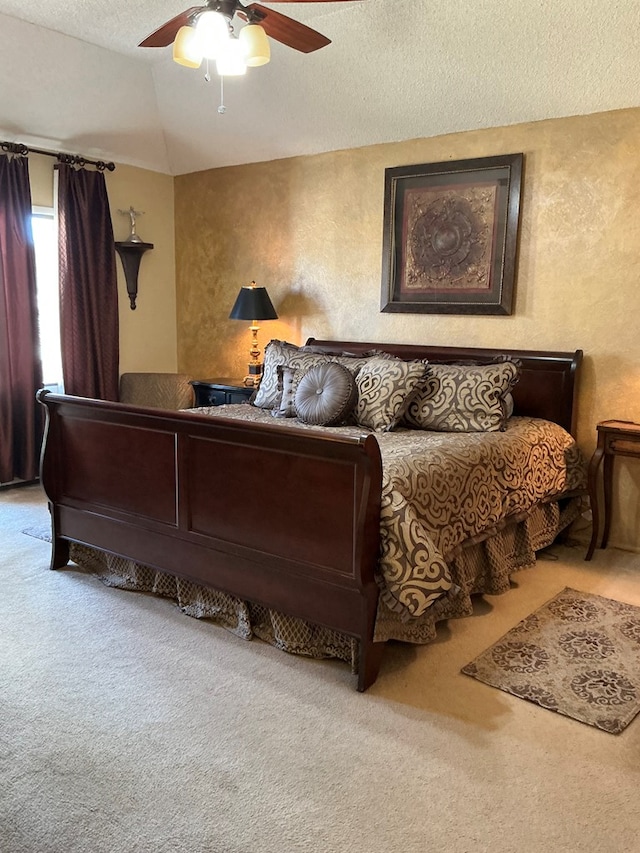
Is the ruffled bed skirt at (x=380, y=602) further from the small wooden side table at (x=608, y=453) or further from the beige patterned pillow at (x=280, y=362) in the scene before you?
the beige patterned pillow at (x=280, y=362)

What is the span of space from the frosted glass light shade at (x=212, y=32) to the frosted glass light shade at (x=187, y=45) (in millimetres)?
20

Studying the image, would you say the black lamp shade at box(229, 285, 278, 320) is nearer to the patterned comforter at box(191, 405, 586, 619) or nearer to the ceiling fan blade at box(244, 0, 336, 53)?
the patterned comforter at box(191, 405, 586, 619)

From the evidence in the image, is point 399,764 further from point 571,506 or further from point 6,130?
point 6,130

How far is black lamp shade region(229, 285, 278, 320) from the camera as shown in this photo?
5.03 metres

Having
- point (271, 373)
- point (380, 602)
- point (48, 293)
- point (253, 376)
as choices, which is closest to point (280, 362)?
point (271, 373)

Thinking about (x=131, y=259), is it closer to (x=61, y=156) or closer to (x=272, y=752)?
(x=61, y=156)

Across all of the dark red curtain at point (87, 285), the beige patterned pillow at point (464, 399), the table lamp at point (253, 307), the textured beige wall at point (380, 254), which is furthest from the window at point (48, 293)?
the beige patterned pillow at point (464, 399)

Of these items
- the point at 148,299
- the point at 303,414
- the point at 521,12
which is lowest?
the point at 303,414

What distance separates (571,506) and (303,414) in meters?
1.68

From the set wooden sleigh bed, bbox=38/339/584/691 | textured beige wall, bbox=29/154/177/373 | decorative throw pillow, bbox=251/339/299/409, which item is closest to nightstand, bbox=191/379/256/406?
decorative throw pillow, bbox=251/339/299/409

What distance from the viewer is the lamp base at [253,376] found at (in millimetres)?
5105

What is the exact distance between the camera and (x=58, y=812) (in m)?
1.87

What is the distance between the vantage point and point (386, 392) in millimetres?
3730

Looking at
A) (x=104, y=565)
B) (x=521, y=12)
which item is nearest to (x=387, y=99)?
(x=521, y=12)
